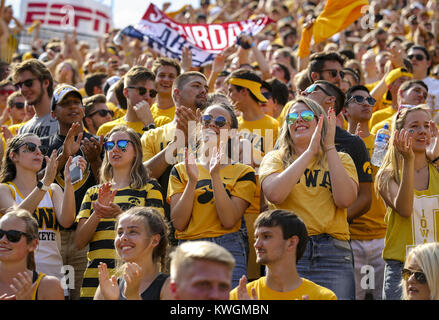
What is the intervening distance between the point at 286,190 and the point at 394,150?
103 cm

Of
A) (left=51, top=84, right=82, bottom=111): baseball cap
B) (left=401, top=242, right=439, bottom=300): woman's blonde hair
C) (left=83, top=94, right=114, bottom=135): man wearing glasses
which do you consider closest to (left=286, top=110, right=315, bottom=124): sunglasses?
(left=401, top=242, right=439, bottom=300): woman's blonde hair

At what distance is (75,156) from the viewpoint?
647 centimetres

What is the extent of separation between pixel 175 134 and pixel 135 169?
569 millimetres

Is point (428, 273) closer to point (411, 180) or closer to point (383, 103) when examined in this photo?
point (411, 180)

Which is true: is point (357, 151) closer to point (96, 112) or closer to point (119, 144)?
point (119, 144)

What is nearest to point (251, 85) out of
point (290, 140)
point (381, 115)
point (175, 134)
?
point (175, 134)

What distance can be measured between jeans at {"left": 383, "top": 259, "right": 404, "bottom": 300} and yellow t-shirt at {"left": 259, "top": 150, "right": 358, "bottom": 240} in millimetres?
433

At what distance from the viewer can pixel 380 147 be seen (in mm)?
6477

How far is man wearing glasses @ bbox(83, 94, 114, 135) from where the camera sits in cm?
775

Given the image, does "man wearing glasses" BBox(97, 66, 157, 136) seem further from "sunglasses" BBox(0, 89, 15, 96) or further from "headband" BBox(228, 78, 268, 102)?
"sunglasses" BBox(0, 89, 15, 96)

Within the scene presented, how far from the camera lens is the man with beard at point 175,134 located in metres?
6.24
